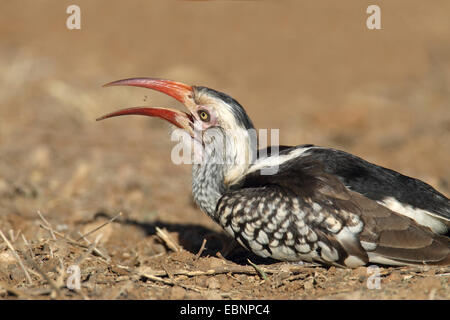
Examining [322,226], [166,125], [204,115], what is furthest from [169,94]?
[166,125]

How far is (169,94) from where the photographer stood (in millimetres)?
5512

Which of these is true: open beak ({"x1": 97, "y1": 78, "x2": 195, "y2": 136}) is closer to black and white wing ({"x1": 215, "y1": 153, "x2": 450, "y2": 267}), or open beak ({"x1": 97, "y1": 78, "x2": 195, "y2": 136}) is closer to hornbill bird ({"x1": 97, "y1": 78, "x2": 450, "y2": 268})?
hornbill bird ({"x1": 97, "y1": 78, "x2": 450, "y2": 268})

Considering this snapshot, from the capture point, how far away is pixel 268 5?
18.3 metres

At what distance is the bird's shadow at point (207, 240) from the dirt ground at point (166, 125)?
22mm

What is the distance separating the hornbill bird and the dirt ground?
0.61 feet

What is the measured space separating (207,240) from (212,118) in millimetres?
1387

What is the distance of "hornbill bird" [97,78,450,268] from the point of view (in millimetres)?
4500

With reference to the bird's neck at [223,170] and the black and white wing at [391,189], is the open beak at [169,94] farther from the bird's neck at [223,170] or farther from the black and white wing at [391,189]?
the black and white wing at [391,189]

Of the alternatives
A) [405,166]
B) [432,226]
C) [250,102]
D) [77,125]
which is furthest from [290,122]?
[432,226]

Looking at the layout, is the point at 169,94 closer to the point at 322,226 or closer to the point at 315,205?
the point at 315,205

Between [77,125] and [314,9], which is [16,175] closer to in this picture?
[77,125]

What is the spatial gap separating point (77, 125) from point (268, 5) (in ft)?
29.5

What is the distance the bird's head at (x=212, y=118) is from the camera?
17.2 ft

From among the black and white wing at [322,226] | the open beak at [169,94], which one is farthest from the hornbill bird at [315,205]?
the open beak at [169,94]
